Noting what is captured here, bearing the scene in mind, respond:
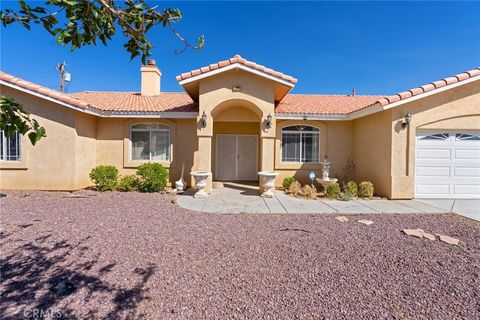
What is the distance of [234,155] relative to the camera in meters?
15.0

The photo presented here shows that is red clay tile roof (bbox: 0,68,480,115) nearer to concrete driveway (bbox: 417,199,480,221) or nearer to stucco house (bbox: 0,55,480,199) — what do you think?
stucco house (bbox: 0,55,480,199)

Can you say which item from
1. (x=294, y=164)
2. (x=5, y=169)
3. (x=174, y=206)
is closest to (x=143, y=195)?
(x=174, y=206)

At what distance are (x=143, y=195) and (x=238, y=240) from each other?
6719mm

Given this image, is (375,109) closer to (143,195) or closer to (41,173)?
(143,195)

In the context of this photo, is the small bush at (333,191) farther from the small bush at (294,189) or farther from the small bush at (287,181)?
the small bush at (287,181)

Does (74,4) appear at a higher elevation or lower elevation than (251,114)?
lower

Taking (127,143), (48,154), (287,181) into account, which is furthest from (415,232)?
(48,154)

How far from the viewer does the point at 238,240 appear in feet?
18.2

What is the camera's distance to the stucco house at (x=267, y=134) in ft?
32.1

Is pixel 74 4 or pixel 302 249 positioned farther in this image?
pixel 302 249

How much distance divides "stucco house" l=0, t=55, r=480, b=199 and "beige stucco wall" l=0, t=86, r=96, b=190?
0.05 m

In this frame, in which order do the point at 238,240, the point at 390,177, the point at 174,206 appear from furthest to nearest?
1. the point at 390,177
2. the point at 174,206
3. the point at 238,240

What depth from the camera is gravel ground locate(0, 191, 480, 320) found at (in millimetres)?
3225

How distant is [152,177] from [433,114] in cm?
1268
